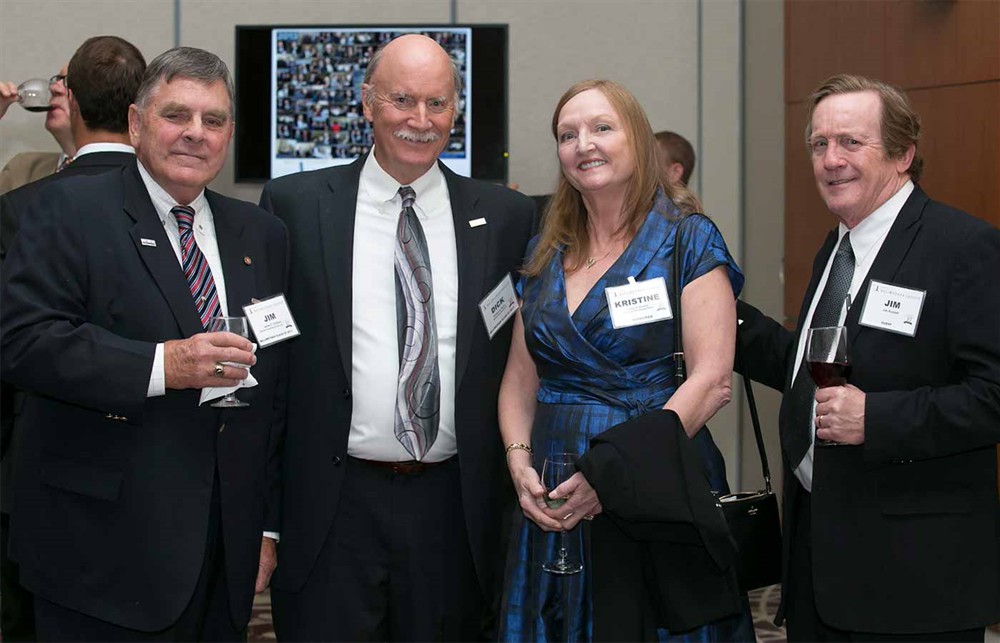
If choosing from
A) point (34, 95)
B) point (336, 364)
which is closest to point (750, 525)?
point (336, 364)

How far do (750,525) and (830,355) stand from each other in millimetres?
524

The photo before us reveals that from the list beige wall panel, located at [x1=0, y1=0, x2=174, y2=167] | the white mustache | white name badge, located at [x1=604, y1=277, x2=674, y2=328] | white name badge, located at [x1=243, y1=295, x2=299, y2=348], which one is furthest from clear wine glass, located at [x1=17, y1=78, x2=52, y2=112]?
white name badge, located at [x1=604, y1=277, x2=674, y2=328]

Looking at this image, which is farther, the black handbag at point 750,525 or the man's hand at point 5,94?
the man's hand at point 5,94

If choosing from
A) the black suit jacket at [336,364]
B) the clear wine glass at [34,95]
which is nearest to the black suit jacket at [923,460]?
the black suit jacket at [336,364]

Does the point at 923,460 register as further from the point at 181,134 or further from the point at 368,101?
the point at 181,134

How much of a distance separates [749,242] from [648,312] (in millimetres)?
4059

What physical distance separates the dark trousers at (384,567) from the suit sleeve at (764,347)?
2.92 ft

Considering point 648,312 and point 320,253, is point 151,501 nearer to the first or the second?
point 320,253

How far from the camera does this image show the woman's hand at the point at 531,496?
2.39m

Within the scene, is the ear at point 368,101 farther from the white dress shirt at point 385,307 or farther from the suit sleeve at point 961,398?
the suit sleeve at point 961,398

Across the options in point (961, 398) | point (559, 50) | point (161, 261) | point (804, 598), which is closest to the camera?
point (961, 398)

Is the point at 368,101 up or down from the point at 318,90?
down

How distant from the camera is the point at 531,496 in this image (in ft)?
8.00

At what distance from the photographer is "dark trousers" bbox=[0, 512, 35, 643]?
3525mm
